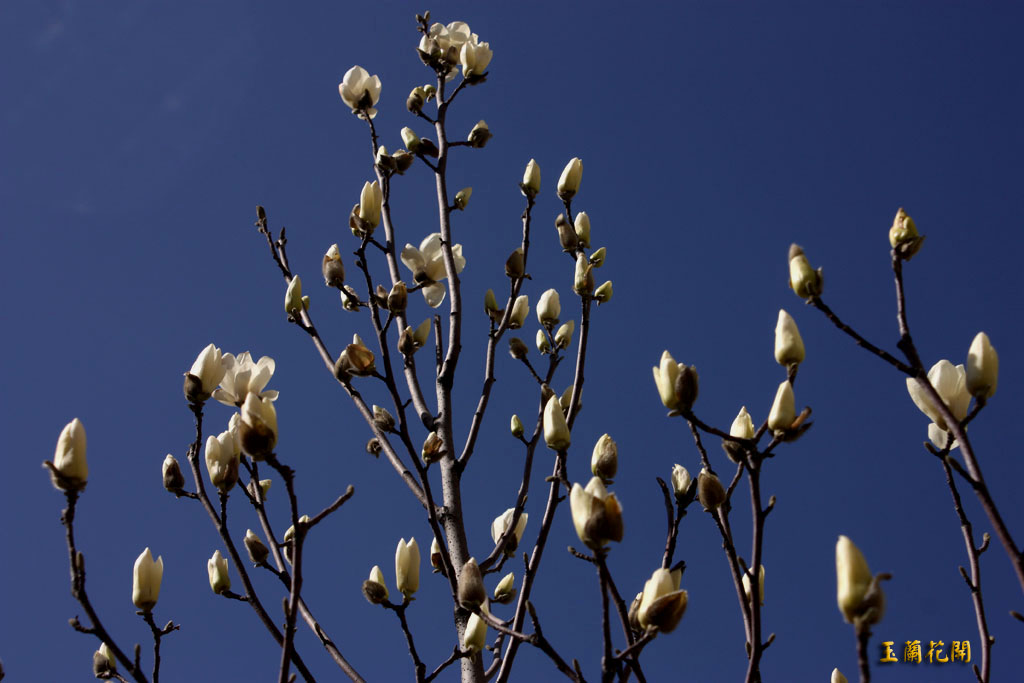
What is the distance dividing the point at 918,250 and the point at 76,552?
5.45ft

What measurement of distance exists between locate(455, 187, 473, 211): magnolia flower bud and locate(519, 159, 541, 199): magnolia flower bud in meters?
0.19

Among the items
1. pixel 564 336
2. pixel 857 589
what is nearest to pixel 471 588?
pixel 857 589

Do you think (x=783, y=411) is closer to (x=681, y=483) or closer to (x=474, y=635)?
(x=681, y=483)

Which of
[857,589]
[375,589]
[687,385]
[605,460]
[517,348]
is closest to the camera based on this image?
[857,589]

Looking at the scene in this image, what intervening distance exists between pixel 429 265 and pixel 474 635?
1.17 metres

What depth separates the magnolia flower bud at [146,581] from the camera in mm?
1841

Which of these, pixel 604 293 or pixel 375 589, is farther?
pixel 604 293

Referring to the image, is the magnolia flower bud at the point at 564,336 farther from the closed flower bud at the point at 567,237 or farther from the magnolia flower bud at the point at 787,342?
the magnolia flower bud at the point at 787,342

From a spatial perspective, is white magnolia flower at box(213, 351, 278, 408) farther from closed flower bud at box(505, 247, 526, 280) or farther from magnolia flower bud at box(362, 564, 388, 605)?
closed flower bud at box(505, 247, 526, 280)

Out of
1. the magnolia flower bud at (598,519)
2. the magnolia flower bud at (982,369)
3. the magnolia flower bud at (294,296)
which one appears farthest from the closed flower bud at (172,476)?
the magnolia flower bud at (982,369)

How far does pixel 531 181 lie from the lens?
287 centimetres

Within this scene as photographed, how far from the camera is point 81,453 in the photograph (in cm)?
154

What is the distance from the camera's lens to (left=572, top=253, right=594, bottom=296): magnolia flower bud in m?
2.58

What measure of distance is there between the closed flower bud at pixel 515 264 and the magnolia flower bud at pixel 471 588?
125cm
